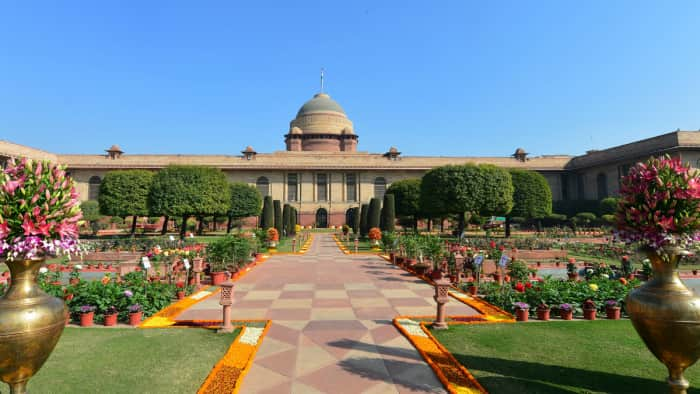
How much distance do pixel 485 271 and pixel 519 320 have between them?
5.27 metres

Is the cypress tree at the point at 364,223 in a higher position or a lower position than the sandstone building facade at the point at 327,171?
lower

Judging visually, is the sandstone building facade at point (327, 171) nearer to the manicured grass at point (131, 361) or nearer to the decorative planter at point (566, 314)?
the decorative planter at point (566, 314)

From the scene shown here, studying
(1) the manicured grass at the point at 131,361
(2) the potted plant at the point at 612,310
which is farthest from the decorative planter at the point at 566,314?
(1) the manicured grass at the point at 131,361

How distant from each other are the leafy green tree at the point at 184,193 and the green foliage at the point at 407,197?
1671 cm

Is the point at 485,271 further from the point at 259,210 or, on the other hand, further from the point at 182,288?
the point at 259,210

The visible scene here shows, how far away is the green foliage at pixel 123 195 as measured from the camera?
27.0 meters

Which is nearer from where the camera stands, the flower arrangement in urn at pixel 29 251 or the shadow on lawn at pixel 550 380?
the flower arrangement in urn at pixel 29 251

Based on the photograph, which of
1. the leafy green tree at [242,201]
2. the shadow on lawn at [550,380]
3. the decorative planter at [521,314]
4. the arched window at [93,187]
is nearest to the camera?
the shadow on lawn at [550,380]

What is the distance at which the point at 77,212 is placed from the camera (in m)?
3.08

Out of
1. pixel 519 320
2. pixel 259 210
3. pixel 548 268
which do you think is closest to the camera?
pixel 519 320

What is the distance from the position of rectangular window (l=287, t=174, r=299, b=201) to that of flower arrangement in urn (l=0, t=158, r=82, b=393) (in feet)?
132

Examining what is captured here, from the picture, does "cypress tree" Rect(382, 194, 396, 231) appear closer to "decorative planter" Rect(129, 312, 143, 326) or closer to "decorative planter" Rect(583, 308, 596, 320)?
"decorative planter" Rect(583, 308, 596, 320)

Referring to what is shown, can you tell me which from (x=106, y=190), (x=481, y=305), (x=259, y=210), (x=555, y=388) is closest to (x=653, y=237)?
(x=555, y=388)

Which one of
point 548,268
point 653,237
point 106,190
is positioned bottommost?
point 548,268
